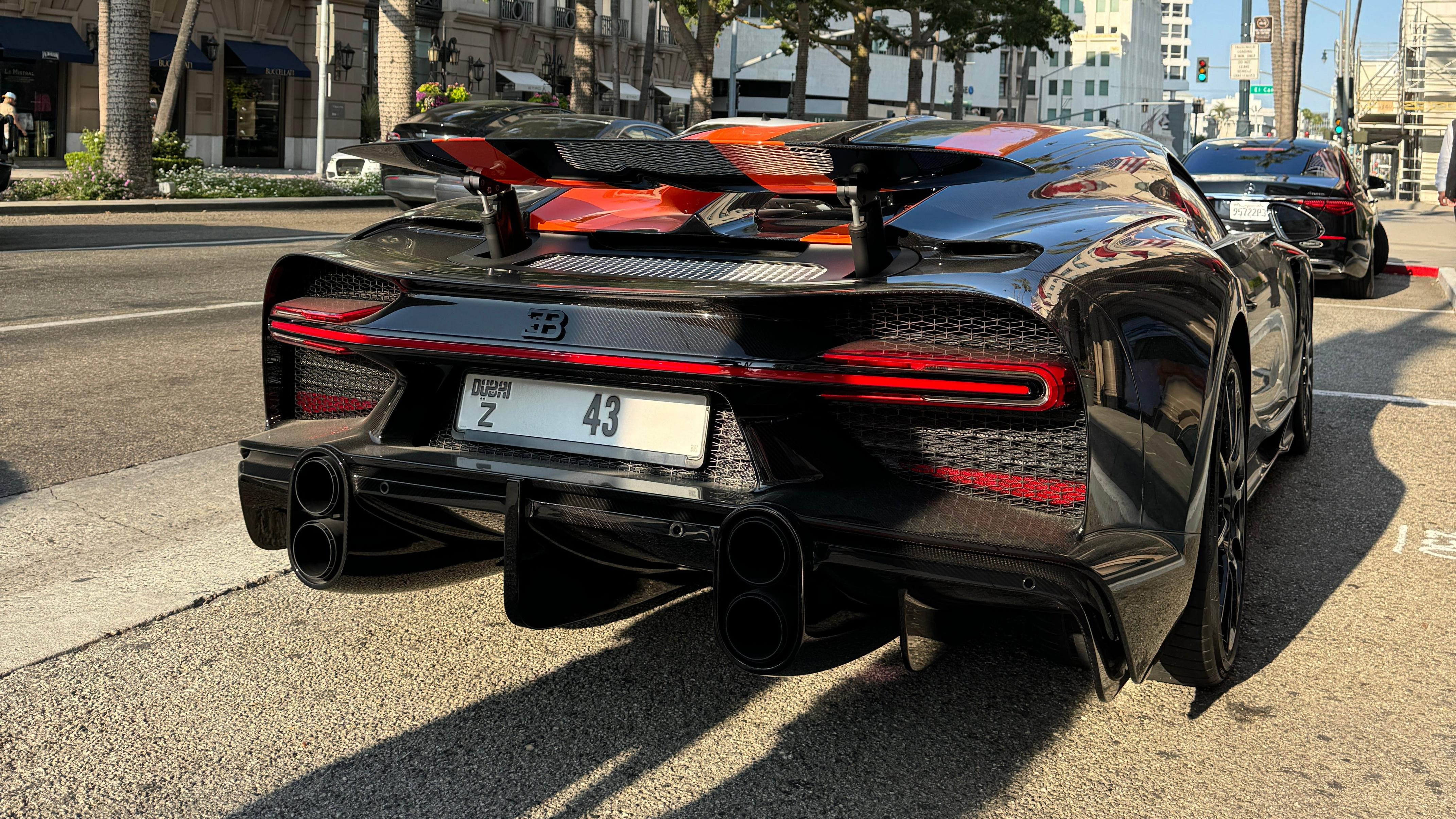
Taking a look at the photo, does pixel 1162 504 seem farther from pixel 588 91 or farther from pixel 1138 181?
pixel 588 91

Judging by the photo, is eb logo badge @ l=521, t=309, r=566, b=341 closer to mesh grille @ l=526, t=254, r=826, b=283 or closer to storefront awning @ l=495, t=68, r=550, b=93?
mesh grille @ l=526, t=254, r=826, b=283

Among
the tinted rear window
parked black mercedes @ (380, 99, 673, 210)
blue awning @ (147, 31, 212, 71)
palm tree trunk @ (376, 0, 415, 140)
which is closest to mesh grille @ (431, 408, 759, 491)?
the tinted rear window

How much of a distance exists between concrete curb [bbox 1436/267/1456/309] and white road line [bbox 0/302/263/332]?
10.7 meters

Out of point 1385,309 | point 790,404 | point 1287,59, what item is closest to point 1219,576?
point 790,404

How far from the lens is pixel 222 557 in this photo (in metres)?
4.00

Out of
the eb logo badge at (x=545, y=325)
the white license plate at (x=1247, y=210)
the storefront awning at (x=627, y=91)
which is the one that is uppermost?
the storefront awning at (x=627, y=91)

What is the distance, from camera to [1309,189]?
12.8 metres

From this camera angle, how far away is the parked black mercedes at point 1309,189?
40.0 ft

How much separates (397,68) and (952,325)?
23.9m

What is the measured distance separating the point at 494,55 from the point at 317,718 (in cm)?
5072

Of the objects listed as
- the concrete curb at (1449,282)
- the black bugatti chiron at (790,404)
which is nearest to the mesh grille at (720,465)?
the black bugatti chiron at (790,404)

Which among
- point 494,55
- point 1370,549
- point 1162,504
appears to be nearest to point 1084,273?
point 1162,504

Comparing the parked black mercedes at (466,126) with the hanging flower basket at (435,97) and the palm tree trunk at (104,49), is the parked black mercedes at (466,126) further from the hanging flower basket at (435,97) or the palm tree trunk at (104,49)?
the hanging flower basket at (435,97)

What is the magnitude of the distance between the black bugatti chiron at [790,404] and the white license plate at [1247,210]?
878cm
